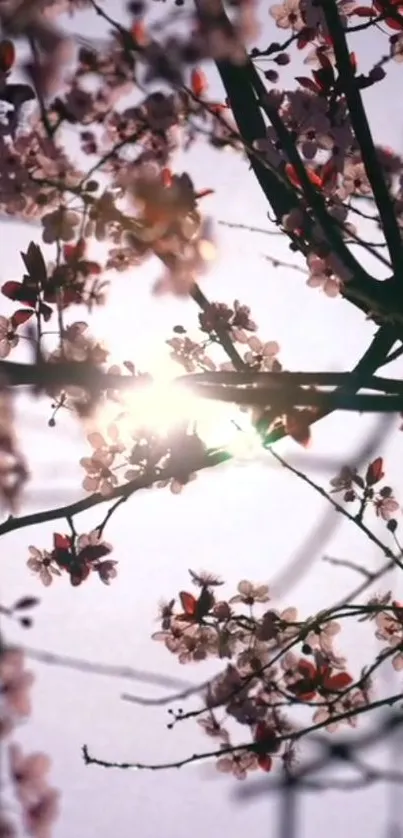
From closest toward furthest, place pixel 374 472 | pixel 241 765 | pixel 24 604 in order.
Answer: pixel 24 604, pixel 241 765, pixel 374 472

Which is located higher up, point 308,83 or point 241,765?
point 308,83

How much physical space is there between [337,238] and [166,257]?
77 cm

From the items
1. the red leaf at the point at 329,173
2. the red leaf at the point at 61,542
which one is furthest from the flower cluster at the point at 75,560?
the red leaf at the point at 329,173

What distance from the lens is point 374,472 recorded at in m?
5.38

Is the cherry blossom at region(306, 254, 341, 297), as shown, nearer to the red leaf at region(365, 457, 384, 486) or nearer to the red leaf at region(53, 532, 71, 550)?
the red leaf at region(365, 457, 384, 486)

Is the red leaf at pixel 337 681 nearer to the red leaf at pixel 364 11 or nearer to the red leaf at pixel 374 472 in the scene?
the red leaf at pixel 374 472

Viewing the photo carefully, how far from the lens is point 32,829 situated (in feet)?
13.9

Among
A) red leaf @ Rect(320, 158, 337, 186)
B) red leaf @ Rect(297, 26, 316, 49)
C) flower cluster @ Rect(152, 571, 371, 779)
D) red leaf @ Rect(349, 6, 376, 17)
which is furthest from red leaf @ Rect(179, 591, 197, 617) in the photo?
red leaf @ Rect(349, 6, 376, 17)

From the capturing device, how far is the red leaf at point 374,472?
535 cm

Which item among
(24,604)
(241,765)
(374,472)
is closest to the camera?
(24,604)

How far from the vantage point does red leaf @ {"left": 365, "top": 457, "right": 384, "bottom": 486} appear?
17.6 feet

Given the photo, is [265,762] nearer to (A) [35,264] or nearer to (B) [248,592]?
(B) [248,592]

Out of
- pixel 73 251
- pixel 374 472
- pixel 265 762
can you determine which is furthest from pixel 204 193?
pixel 265 762

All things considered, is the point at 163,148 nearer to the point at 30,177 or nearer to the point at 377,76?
the point at 30,177
